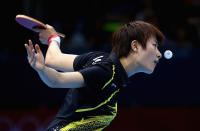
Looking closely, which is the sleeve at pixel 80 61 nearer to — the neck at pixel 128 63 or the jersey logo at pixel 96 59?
the jersey logo at pixel 96 59

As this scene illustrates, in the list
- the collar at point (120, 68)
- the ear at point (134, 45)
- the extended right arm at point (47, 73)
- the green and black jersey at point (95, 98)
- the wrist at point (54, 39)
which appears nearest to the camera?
the extended right arm at point (47, 73)

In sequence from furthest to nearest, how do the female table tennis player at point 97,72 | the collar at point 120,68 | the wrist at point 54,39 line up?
the wrist at point 54,39
the collar at point 120,68
the female table tennis player at point 97,72

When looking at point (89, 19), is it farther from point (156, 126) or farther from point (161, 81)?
point (156, 126)

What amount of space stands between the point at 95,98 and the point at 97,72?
21 centimetres

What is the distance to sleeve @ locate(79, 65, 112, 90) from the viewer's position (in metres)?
2.12

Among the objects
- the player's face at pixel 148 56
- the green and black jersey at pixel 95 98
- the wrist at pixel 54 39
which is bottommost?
the green and black jersey at pixel 95 98

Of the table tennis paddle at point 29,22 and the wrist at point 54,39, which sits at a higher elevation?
the table tennis paddle at point 29,22

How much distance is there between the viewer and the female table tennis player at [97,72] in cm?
212

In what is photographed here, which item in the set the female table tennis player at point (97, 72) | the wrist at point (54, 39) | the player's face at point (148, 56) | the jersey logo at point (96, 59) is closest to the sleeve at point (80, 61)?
the female table tennis player at point (97, 72)

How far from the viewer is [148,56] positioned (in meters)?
2.52

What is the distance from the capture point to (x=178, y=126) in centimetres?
522


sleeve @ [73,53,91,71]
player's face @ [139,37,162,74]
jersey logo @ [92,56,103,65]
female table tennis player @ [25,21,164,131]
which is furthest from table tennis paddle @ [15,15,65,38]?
player's face @ [139,37,162,74]

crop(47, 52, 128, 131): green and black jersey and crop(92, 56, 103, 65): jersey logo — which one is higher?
crop(92, 56, 103, 65): jersey logo

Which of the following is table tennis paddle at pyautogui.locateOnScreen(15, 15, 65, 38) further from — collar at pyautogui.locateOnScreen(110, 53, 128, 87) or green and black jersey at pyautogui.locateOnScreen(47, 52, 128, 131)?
collar at pyautogui.locateOnScreen(110, 53, 128, 87)
